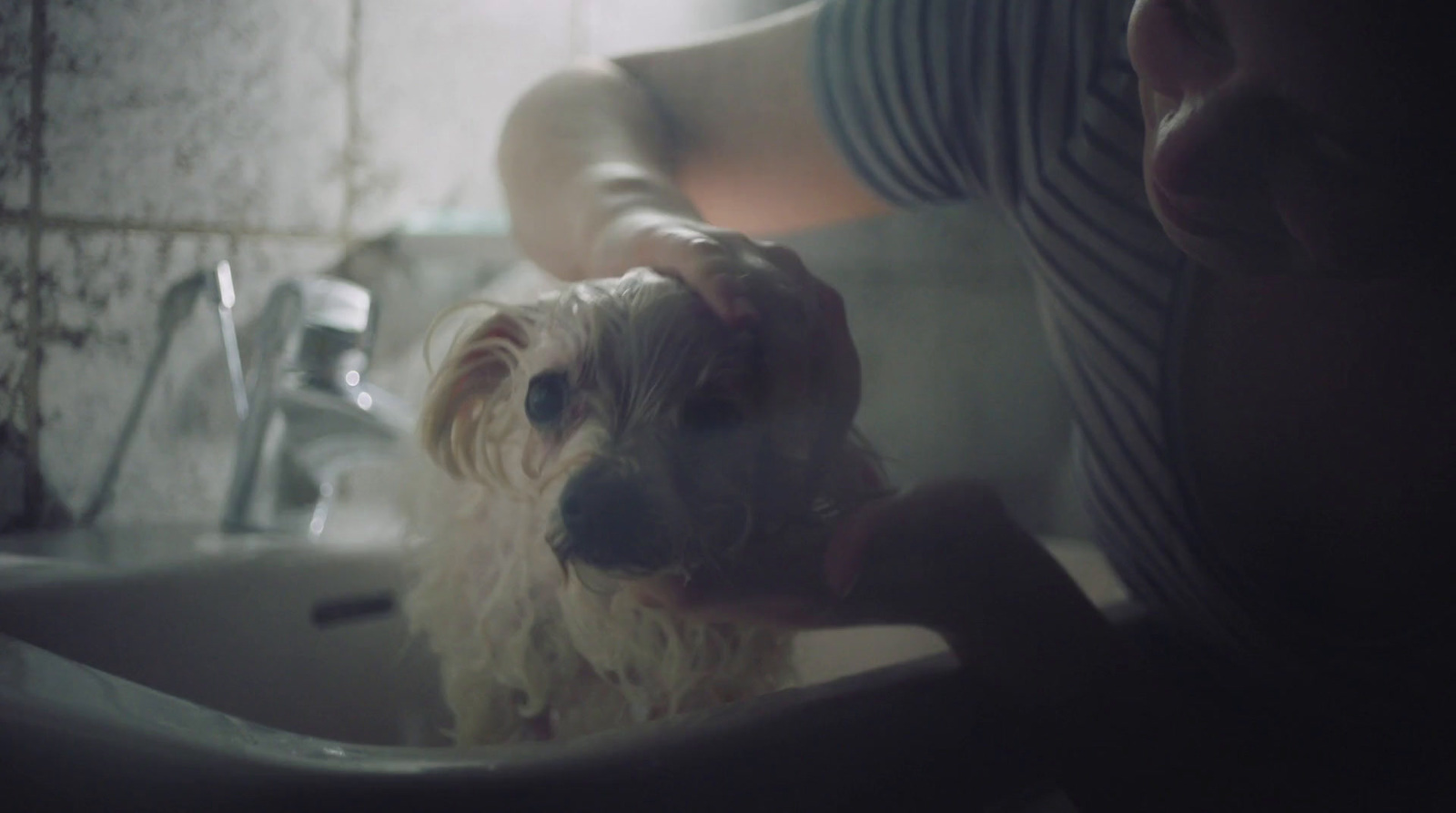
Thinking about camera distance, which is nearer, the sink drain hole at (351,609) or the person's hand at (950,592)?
the person's hand at (950,592)

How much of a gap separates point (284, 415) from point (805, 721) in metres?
0.46

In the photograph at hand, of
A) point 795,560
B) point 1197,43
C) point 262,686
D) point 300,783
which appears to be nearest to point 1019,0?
point 1197,43

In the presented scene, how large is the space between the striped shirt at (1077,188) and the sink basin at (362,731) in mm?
79

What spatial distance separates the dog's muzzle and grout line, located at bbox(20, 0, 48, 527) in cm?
31

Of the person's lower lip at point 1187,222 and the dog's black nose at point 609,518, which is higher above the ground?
the person's lower lip at point 1187,222

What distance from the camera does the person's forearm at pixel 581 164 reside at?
36 centimetres

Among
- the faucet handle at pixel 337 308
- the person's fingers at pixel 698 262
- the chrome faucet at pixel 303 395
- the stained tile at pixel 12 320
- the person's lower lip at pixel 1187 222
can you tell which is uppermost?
the person's lower lip at pixel 1187 222

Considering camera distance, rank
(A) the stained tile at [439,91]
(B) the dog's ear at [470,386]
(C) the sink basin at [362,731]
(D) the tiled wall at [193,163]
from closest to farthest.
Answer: (C) the sink basin at [362,731], (B) the dog's ear at [470,386], (D) the tiled wall at [193,163], (A) the stained tile at [439,91]

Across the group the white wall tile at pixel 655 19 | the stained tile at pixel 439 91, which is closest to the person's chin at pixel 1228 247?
the white wall tile at pixel 655 19

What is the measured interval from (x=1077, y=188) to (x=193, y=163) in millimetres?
488

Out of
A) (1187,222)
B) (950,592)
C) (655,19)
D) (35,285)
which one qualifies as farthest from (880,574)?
(35,285)

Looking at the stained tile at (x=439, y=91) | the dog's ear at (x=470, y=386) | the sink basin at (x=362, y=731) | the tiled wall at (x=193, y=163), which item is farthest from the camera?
the stained tile at (x=439, y=91)

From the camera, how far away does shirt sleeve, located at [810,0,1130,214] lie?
1.04 ft

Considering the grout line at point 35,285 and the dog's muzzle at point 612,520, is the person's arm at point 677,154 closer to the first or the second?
the dog's muzzle at point 612,520
